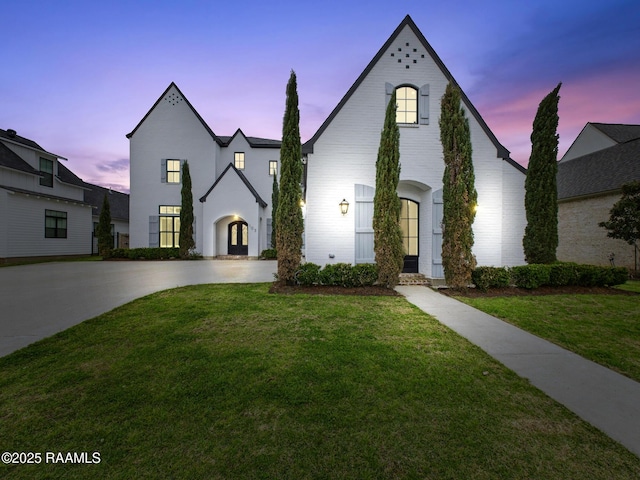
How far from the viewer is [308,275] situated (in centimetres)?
791

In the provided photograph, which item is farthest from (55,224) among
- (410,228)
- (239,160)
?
(410,228)

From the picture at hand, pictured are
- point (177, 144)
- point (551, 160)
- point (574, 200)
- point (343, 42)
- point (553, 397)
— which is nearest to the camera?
point (553, 397)

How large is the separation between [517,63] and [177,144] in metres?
20.8

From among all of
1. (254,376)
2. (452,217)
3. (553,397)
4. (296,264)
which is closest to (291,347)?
(254,376)

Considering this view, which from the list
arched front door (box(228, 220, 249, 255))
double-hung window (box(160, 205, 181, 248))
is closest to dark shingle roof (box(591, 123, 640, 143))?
arched front door (box(228, 220, 249, 255))

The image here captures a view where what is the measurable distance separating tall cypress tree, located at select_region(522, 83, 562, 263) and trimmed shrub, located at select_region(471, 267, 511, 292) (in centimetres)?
251

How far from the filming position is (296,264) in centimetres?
812

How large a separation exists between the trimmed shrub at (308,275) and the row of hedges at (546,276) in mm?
4667

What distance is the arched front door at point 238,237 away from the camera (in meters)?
19.2

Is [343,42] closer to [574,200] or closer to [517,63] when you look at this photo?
[517,63]

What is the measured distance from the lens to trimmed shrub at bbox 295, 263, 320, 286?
791 cm

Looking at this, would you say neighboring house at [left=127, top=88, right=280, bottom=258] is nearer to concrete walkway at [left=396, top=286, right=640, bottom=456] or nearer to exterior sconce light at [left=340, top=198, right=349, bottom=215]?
exterior sconce light at [left=340, top=198, right=349, bottom=215]

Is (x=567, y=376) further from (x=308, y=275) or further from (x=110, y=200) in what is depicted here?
(x=110, y=200)

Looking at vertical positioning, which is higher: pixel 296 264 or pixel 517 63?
pixel 517 63
